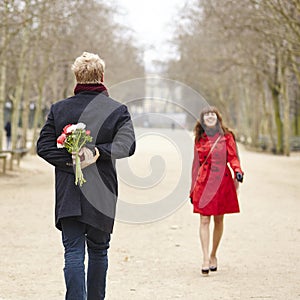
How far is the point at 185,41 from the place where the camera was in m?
47.6

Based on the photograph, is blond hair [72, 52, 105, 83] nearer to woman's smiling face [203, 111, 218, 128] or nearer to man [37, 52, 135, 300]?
man [37, 52, 135, 300]

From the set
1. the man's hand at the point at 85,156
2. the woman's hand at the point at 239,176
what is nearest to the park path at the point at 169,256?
the woman's hand at the point at 239,176

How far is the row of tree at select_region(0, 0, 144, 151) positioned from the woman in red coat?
11.4m

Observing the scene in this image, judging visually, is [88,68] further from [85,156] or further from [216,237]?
[216,237]

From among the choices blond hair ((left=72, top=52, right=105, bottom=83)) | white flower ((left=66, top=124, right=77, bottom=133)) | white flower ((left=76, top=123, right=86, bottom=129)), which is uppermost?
blond hair ((left=72, top=52, right=105, bottom=83))

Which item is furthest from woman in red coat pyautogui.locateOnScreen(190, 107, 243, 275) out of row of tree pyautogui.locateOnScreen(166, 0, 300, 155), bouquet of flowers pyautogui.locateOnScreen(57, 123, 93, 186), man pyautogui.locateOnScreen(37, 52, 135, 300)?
row of tree pyautogui.locateOnScreen(166, 0, 300, 155)

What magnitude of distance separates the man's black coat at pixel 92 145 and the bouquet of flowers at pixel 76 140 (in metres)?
0.08

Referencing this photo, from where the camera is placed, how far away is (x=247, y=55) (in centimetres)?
3681

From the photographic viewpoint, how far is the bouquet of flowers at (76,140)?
16.5 ft

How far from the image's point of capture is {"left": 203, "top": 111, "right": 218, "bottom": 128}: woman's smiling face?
809 centimetres

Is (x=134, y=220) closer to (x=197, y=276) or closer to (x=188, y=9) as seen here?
(x=197, y=276)

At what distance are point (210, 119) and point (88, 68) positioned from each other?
3124mm

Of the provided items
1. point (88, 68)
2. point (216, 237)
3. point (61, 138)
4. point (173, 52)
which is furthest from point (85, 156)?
point (173, 52)

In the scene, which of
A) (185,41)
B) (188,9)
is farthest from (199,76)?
(188,9)
